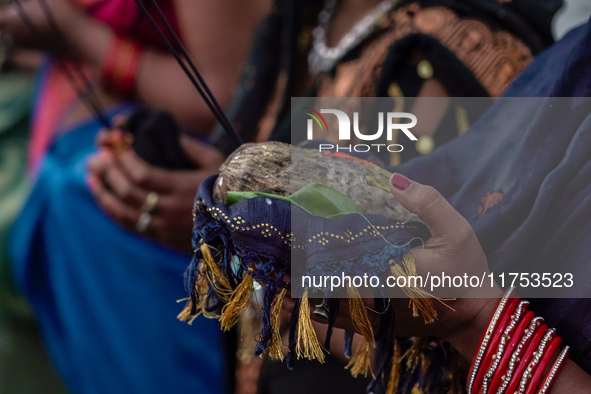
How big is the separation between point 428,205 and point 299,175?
4.4 inches

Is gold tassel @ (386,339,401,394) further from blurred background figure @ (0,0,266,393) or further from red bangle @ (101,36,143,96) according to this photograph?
red bangle @ (101,36,143,96)

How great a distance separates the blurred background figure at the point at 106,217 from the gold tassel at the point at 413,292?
53 centimetres

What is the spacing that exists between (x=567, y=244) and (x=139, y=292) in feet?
2.44

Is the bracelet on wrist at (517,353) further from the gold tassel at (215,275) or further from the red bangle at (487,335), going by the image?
the gold tassel at (215,275)

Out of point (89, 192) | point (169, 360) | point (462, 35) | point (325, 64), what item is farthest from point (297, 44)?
point (169, 360)

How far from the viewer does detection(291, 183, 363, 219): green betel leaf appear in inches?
18.1

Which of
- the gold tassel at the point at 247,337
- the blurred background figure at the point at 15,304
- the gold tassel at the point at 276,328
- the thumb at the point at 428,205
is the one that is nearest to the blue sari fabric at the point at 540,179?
the thumb at the point at 428,205

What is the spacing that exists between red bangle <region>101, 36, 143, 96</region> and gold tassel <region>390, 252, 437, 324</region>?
2.96 feet

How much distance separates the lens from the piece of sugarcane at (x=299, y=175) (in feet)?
1.56

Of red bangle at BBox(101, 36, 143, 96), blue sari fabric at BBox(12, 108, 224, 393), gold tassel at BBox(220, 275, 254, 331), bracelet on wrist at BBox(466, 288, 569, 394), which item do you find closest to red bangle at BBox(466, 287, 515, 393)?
bracelet on wrist at BBox(466, 288, 569, 394)

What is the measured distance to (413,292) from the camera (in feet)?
1.54

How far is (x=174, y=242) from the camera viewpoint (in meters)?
1.01

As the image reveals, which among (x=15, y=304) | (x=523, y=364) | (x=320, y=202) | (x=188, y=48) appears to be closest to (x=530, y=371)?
(x=523, y=364)

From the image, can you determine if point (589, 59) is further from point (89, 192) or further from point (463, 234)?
point (89, 192)
